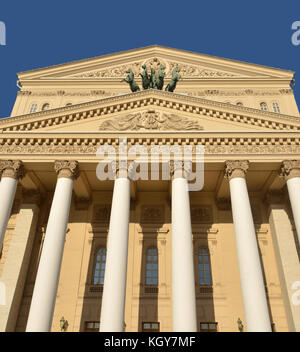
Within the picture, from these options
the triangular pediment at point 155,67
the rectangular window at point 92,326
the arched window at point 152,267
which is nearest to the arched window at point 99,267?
the rectangular window at point 92,326

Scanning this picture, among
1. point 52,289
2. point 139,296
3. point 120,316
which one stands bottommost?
point 120,316

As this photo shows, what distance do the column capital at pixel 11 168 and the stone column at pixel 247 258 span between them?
10598mm

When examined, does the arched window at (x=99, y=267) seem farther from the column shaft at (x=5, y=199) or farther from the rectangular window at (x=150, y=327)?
the column shaft at (x=5, y=199)

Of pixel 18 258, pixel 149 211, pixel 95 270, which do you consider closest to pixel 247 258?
pixel 149 211

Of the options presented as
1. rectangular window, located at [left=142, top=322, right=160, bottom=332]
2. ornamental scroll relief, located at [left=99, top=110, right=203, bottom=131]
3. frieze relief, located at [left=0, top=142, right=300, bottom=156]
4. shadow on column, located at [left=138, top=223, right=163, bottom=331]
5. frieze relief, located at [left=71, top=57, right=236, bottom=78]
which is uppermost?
frieze relief, located at [left=71, top=57, right=236, bottom=78]

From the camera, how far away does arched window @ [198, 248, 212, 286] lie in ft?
63.2

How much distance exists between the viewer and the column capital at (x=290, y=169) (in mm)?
16766

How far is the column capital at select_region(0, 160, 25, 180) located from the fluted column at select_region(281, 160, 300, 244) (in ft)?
44.0

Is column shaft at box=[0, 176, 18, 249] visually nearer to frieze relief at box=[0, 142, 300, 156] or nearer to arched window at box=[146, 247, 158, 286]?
frieze relief at box=[0, 142, 300, 156]

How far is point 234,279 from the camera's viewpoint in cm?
1870

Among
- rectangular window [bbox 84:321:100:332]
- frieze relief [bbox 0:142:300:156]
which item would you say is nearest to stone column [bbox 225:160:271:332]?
frieze relief [bbox 0:142:300:156]
